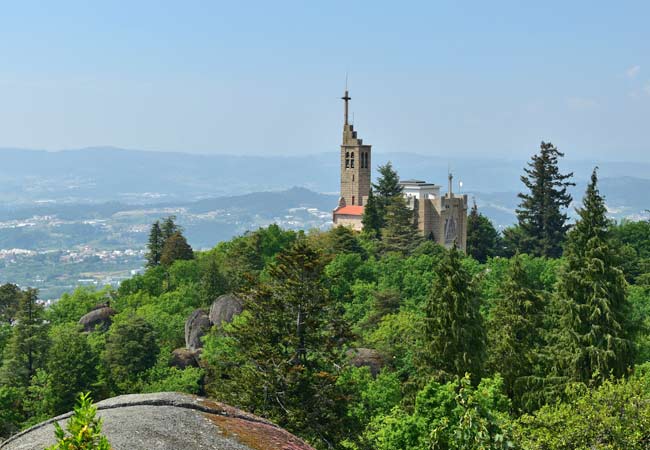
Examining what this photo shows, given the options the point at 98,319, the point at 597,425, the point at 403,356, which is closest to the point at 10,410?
the point at 98,319

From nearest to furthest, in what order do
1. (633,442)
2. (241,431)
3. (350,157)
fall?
(241,431), (633,442), (350,157)

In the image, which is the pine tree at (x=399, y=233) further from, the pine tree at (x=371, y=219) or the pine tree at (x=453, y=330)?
the pine tree at (x=453, y=330)

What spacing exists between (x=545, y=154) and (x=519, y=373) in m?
42.1

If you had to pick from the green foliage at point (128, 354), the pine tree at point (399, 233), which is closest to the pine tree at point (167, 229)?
the pine tree at point (399, 233)

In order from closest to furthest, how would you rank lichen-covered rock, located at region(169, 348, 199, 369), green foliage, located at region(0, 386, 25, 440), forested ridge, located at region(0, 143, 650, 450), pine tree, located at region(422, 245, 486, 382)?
forested ridge, located at region(0, 143, 650, 450)
pine tree, located at region(422, 245, 486, 382)
green foliage, located at region(0, 386, 25, 440)
lichen-covered rock, located at region(169, 348, 199, 369)

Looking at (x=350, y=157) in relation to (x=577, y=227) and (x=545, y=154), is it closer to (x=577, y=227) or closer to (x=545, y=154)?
(x=545, y=154)

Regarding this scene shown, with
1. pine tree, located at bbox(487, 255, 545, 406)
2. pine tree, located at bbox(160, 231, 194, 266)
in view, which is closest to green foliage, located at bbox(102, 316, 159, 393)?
pine tree, located at bbox(487, 255, 545, 406)

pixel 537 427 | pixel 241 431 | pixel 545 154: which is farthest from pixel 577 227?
pixel 545 154

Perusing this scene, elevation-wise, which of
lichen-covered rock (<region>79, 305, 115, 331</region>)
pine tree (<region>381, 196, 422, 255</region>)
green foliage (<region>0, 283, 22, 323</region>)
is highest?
pine tree (<region>381, 196, 422, 255</region>)

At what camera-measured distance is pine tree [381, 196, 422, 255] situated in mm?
64938

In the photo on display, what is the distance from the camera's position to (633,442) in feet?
62.2

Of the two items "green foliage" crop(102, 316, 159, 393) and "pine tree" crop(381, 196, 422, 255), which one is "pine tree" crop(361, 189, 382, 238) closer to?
"pine tree" crop(381, 196, 422, 255)

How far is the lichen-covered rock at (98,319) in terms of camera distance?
54438 millimetres

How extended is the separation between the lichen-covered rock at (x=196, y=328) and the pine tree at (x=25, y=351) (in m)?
7.71
